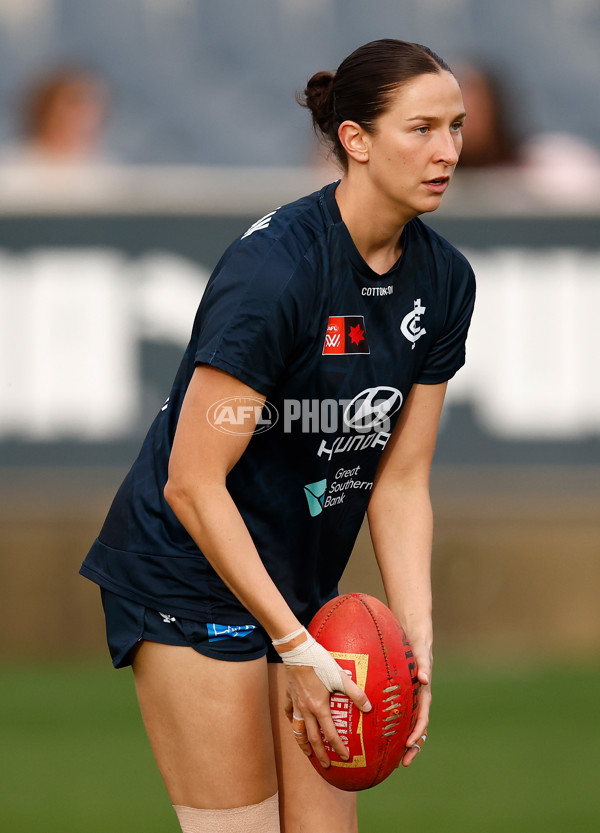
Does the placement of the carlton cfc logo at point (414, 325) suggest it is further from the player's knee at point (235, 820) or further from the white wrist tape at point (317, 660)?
the player's knee at point (235, 820)

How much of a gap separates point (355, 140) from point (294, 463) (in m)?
0.77

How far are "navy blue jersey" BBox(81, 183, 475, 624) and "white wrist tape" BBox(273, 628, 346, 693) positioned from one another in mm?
288

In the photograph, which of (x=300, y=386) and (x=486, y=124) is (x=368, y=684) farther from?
(x=486, y=124)

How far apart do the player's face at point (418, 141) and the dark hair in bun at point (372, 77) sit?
24mm

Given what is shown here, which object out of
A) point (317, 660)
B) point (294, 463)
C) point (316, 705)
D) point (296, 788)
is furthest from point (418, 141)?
point (296, 788)

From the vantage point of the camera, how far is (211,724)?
10.4 feet

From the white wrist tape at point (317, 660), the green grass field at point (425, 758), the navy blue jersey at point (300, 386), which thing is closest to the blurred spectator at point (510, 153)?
the green grass field at point (425, 758)

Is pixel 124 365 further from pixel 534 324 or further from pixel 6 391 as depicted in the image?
pixel 534 324

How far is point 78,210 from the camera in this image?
728 cm

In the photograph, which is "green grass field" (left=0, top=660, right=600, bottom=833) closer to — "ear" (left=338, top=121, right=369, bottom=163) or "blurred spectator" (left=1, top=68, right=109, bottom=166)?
"blurred spectator" (left=1, top=68, right=109, bottom=166)

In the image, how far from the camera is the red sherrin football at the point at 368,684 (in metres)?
3.05

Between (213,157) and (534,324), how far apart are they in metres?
3.65

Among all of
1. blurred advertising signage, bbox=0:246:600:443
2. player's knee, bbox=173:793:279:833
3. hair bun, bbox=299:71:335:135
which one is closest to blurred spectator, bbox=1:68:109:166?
blurred advertising signage, bbox=0:246:600:443

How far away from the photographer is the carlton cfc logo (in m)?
3.23
